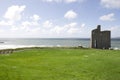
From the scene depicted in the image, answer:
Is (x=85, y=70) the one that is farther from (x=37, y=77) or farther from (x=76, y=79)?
(x=37, y=77)

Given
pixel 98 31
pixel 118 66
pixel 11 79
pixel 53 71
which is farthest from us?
pixel 98 31

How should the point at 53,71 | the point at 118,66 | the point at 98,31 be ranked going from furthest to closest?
the point at 98,31, the point at 118,66, the point at 53,71

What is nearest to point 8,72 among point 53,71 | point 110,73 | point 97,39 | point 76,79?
point 53,71

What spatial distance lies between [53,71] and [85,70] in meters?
3.76

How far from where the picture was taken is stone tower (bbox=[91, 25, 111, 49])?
218 feet

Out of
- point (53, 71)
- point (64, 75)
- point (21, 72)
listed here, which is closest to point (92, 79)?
point (64, 75)

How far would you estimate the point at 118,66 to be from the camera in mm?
29188

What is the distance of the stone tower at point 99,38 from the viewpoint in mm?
66312

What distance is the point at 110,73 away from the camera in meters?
24.8

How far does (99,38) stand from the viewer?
6650 cm

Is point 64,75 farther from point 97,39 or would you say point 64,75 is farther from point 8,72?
point 97,39

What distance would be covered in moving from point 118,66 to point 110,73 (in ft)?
15.7

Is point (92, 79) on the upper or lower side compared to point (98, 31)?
lower

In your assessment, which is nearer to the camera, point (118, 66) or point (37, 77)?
point (37, 77)
